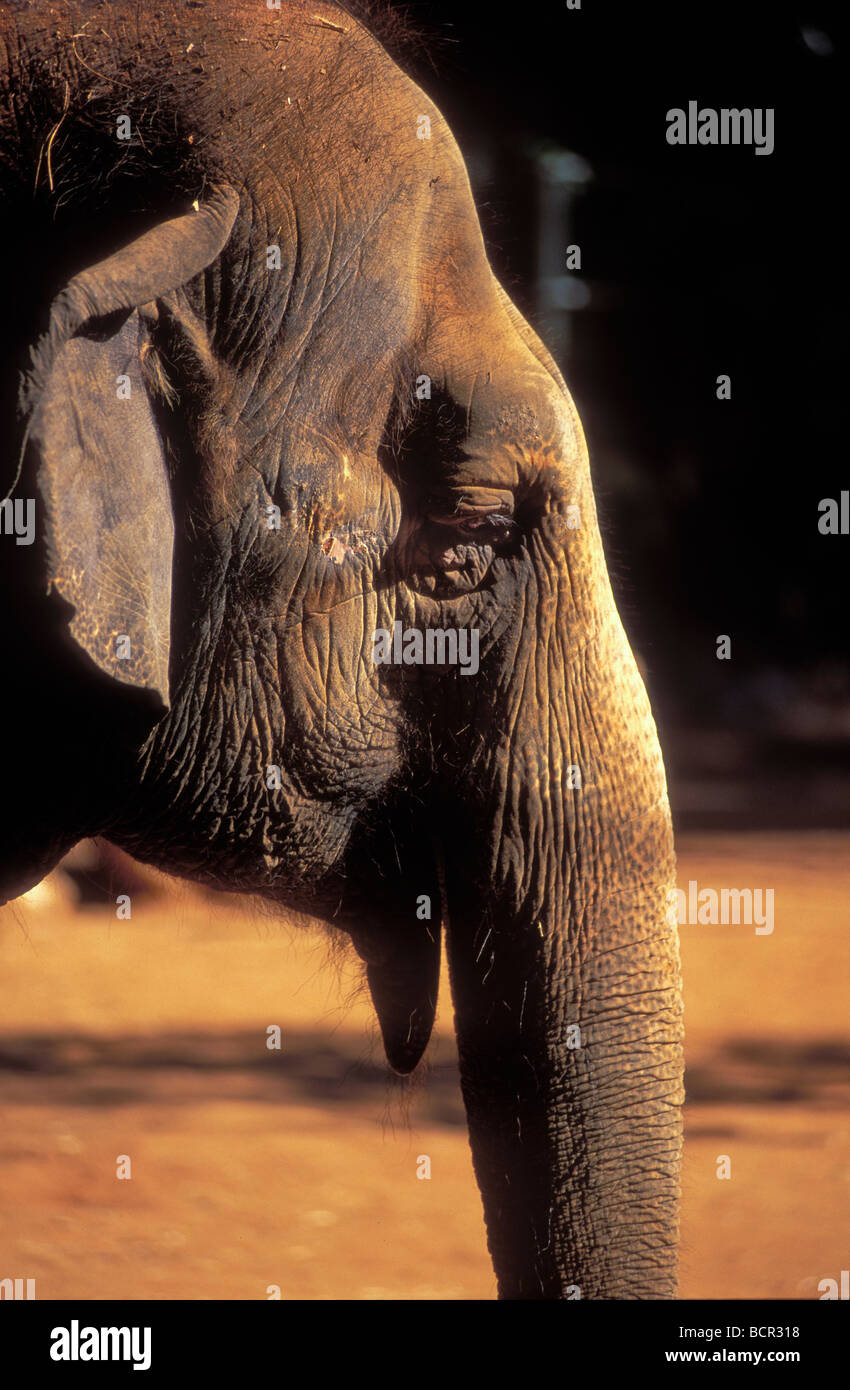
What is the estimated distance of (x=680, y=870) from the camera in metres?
7.39

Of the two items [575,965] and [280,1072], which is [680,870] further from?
[575,965]

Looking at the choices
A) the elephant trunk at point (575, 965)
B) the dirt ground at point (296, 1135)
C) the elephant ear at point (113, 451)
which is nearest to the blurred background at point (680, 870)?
the dirt ground at point (296, 1135)

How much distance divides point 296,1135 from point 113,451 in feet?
10.9

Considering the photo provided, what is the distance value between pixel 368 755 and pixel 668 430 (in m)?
9.71

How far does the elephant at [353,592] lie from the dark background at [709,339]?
5911 millimetres

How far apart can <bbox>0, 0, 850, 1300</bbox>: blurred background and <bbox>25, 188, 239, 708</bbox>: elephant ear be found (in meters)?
0.51

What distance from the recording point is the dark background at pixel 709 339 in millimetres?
8250

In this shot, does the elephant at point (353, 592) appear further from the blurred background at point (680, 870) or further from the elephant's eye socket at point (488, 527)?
the blurred background at point (680, 870)

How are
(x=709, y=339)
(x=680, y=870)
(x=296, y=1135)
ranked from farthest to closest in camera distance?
(x=709, y=339) → (x=680, y=870) → (x=296, y=1135)

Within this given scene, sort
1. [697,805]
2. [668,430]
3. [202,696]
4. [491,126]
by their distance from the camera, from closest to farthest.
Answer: [202,696]
[491,126]
[697,805]
[668,430]

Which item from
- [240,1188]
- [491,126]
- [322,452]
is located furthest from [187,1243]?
[491,126]

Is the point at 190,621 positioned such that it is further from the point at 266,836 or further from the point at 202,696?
the point at 266,836

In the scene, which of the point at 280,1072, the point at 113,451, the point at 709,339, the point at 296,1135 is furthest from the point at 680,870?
the point at 113,451

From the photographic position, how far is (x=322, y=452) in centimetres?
140
